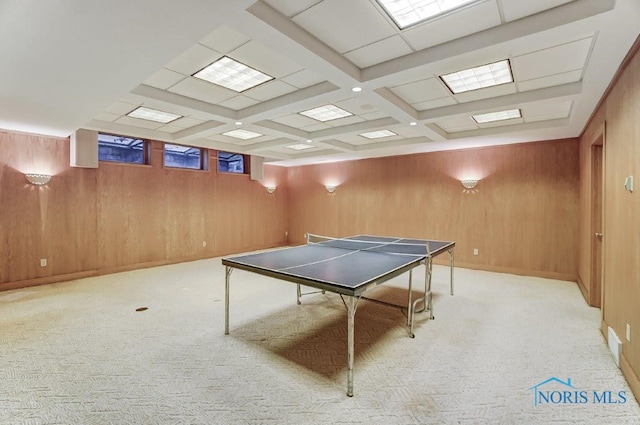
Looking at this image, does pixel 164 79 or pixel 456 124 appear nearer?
pixel 164 79

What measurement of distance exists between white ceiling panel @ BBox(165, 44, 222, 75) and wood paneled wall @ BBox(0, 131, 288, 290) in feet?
12.6

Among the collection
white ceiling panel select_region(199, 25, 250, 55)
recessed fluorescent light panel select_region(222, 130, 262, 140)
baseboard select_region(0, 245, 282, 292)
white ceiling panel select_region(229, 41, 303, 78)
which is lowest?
baseboard select_region(0, 245, 282, 292)

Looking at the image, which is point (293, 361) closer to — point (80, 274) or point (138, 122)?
point (138, 122)

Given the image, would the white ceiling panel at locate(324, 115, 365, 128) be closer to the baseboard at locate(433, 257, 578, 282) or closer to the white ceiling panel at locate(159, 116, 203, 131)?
the white ceiling panel at locate(159, 116, 203, 131)

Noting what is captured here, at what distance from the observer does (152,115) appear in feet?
15.2

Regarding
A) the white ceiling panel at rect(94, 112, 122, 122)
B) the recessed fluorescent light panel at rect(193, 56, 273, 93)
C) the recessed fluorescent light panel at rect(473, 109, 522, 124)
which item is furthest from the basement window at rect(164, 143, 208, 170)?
the recessed fluorescent light panel at rect(473, 109, 522, 124)

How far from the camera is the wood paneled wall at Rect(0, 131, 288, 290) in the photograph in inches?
191

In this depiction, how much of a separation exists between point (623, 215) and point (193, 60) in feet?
13.3

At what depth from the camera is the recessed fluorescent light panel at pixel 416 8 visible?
2064 mm

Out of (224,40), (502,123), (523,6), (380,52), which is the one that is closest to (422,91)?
(380,52)

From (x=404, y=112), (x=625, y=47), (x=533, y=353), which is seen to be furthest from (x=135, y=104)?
(x=533, y=353)

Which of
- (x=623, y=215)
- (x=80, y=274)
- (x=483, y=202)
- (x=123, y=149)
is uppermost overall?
(x=123, y=149)

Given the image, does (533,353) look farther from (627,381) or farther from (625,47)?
(625,47)

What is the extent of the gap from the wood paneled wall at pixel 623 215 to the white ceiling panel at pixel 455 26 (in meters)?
1.12
